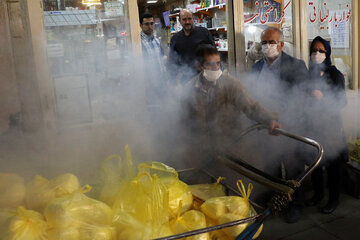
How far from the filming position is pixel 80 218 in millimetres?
1617

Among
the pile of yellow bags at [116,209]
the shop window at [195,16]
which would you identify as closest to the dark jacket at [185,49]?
the shop window at [195,16]

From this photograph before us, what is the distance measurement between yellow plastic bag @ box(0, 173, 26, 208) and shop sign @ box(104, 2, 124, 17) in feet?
6.68

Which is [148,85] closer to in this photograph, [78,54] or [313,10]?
[78,54]

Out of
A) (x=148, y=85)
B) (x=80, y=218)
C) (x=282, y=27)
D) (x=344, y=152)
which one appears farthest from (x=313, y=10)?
(x=80, y=218)

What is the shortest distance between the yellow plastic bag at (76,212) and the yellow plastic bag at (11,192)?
36 centimetres

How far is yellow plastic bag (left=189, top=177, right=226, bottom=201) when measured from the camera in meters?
2.05

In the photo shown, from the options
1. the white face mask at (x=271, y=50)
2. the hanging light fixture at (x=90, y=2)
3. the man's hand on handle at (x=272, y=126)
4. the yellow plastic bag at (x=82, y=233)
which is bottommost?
the yellow plastic bag at (x=82, y=233)

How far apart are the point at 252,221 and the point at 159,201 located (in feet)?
1.45

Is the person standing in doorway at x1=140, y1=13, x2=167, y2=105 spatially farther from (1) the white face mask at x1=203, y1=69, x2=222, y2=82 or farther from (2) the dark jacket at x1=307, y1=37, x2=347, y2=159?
(2) the dark jacket at x1=307, y1=37, x2=347, y2=159

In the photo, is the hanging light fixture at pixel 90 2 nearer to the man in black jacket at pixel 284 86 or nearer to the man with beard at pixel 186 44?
the man with beard at pixel 186 44

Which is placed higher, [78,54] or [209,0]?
[209,0]

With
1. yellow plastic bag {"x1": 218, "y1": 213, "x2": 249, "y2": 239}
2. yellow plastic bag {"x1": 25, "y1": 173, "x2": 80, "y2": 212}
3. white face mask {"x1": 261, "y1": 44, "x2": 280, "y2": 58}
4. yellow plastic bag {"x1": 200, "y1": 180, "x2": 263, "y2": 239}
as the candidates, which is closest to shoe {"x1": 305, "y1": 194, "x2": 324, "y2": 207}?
white face mask {"x1": 261, "y1": 44, "x2": 280, "y2": 58}

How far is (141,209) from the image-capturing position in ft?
5.57

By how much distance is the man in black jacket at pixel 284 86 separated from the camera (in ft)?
12.6
